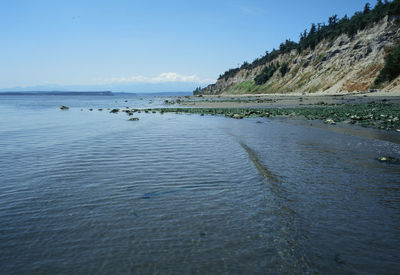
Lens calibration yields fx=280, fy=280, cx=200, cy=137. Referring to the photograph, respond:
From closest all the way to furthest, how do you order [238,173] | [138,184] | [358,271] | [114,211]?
[358,271]
[114,211]
[138,184]
[238,173]

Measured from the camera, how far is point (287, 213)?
7352 millimetres

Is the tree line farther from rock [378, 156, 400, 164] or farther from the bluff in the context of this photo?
rock [378, 156, 400, 164]

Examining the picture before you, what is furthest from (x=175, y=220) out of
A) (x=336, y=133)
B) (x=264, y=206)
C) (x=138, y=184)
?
(x=336, y=133)

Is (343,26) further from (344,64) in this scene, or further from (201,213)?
(201,213)

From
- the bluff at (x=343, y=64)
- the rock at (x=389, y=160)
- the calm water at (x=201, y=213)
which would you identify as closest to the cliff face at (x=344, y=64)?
the bluff at (x=343, y=64)

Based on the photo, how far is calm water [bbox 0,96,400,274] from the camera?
5348 mm

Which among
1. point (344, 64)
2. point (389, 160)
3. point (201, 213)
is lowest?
point (201, 213)

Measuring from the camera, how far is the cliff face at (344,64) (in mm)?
75375

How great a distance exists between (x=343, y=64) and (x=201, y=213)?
95.9 m

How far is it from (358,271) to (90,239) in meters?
5.36

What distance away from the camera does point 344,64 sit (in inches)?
3450

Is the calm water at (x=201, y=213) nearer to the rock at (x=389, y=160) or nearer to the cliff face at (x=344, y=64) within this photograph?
the rock at (x=389, y=160)

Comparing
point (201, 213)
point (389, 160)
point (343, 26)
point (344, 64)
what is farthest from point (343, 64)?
point (201, 213)

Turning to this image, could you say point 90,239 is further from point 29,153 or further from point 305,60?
point 305,60
